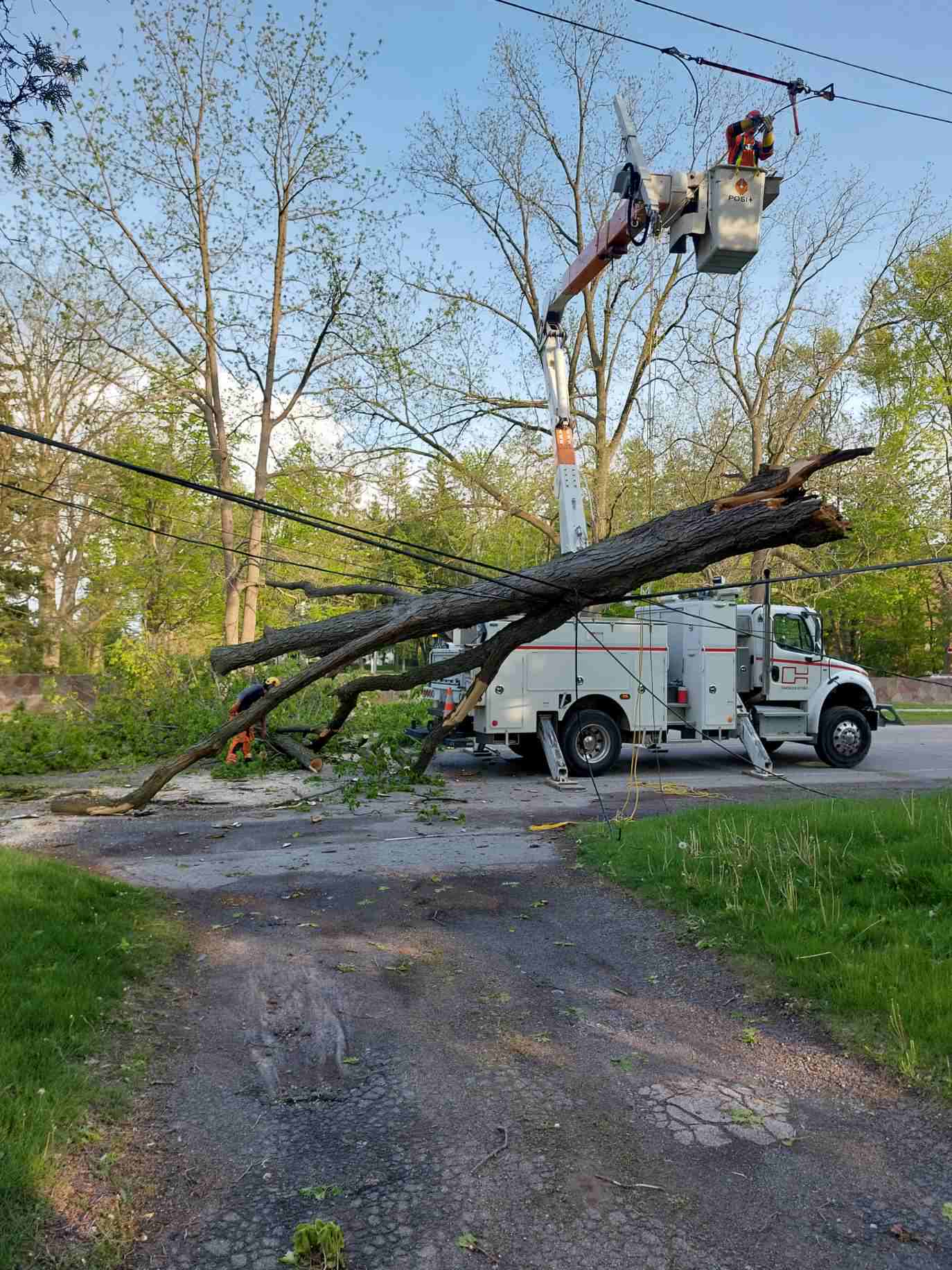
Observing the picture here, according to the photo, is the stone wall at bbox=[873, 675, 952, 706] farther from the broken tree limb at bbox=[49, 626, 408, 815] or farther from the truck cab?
the broken tree limb at bbox=[49, 626, 408, 815]

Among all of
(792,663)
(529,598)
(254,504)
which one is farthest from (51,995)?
(792,663)

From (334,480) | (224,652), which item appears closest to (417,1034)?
(224,652)

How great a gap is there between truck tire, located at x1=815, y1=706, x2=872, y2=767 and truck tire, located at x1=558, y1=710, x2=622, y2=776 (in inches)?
150

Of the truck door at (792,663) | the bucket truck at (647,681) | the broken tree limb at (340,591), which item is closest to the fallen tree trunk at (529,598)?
the broken tree limb at (340,591)

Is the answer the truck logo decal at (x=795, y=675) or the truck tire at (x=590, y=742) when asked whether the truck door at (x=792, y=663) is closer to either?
the truck logo decal at (x=795, y=675)

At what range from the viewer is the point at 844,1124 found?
3705 mm

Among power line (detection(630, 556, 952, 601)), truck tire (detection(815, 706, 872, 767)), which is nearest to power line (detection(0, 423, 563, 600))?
power line (detection(630, 556, 952, 601))

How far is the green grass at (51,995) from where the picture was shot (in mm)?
3104

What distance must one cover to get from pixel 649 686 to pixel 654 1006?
10.0 m

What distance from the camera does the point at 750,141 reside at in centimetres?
803

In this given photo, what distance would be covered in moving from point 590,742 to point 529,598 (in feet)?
22.5

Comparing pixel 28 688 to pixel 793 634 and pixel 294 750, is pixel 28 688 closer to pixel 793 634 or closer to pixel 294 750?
pixel 294 750

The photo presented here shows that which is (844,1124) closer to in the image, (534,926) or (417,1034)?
(417,1034)

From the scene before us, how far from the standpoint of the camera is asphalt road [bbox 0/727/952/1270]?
296 centimetres
